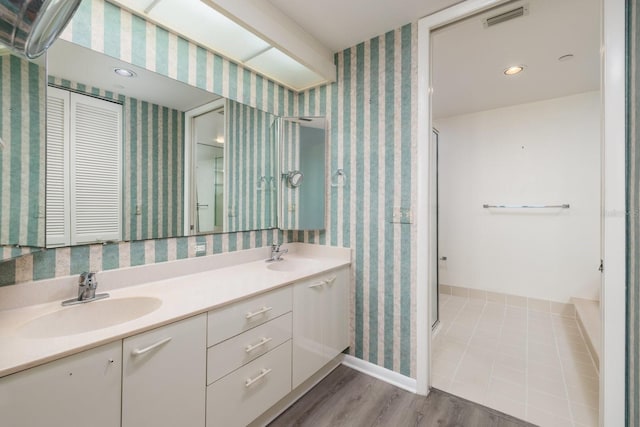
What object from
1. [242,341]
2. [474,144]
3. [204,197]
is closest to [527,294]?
[474,144]

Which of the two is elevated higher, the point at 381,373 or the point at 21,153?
the point at 21,153

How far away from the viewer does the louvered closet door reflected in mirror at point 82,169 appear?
1181mm

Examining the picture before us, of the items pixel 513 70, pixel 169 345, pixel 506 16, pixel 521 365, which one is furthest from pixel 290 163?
pixel 521 365

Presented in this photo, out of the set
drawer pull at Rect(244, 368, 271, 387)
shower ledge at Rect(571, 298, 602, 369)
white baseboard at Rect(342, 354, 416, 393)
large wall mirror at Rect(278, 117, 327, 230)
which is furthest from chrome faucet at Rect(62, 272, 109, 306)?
shower ledge at Rect(571, 298, 602, 369)

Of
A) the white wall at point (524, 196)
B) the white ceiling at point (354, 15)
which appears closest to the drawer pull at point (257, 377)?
the white ceiling at point (354, 15)

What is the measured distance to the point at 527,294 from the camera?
129 inches

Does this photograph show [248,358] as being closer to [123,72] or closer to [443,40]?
[123,72]

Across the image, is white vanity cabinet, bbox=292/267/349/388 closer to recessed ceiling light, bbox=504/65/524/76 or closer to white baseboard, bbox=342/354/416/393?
white baseboard, bbox=342/354/416/393

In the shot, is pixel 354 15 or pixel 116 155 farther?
pixel 354 15

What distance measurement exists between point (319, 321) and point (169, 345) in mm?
970

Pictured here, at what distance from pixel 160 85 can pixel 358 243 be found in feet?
5.33

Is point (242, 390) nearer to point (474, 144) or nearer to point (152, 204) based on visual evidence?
point (152, 204)

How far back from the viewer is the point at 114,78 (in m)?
1.35

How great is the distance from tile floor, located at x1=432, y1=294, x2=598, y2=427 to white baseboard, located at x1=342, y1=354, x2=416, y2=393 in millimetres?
203
